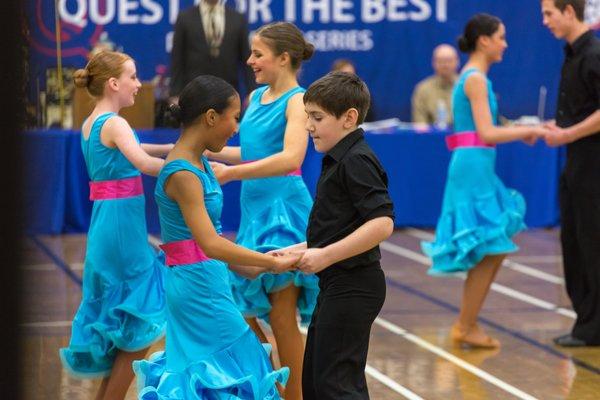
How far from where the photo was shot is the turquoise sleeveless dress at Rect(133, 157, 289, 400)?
398cm

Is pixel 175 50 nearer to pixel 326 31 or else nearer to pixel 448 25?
pixel 326 31

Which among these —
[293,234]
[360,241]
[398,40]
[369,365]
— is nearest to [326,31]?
[398,40]

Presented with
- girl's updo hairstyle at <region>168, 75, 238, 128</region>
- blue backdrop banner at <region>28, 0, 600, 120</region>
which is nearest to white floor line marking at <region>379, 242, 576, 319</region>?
blue backdrop banner at <region>28, 0, 600, 120</region>

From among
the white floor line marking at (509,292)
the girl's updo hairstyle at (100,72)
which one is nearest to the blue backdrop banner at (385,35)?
the white floor line marking at (509,292)

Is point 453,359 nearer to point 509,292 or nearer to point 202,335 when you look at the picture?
point 509,292

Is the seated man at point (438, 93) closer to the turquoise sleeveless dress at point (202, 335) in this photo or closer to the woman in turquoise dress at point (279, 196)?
the woman in turquoise dress at point (279, 196)

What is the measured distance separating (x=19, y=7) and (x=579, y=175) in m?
5.31

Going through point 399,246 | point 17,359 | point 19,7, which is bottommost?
point 399,246

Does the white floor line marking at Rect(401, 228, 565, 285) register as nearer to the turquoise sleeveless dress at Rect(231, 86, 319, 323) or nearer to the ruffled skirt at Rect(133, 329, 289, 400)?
the turquoise sleeveless dress at Rect(231, 86, 319, 323)

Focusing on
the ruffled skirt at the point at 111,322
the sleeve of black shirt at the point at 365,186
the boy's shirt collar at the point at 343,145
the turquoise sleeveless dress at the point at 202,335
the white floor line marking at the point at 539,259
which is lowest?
the white floor line marking at the point at 539,259

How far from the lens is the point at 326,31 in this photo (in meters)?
12.1

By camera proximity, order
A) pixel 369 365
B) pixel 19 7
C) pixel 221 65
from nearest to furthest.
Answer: pixel 19 7 < pixel 369 365 < pixel 221 65

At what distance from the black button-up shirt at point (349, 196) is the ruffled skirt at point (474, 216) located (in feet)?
9.17

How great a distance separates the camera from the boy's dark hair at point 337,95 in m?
4.06
